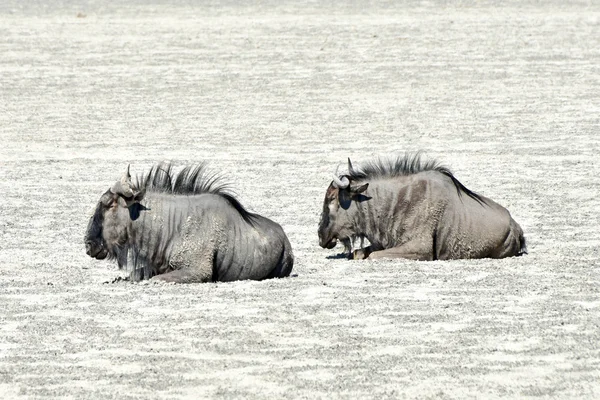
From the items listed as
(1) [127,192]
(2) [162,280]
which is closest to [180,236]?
(2) [162,280]

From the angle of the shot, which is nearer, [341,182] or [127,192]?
[127,192]

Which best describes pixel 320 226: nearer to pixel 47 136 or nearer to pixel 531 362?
pixel 531 362

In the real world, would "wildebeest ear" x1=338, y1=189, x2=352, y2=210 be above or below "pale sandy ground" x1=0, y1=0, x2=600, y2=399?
above

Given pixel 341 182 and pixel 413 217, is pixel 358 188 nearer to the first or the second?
pixel 341 182

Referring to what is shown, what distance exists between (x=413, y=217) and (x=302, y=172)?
4.96 metres

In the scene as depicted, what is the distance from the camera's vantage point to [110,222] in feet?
33.3

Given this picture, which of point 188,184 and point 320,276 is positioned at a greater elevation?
point 188,184

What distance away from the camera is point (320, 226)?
11516 mm

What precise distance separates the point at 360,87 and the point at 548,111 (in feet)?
11.4

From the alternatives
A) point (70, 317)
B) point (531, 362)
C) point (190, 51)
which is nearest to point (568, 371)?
point (531, 362)

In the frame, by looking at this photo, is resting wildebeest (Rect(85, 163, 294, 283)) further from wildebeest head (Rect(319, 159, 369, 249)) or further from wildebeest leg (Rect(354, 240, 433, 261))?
wildebeest head (Rect(319, 159, 369, 249))

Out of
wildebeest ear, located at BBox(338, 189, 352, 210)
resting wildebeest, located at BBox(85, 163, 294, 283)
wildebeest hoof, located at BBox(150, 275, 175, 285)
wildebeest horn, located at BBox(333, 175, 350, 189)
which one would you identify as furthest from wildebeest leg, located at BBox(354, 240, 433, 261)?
wildebeest hoof, located at BBox(150, 275, 175, 285)

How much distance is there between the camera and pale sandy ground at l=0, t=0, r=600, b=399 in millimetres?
7547

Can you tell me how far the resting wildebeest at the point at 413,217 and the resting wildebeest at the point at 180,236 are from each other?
1287 millimetres
